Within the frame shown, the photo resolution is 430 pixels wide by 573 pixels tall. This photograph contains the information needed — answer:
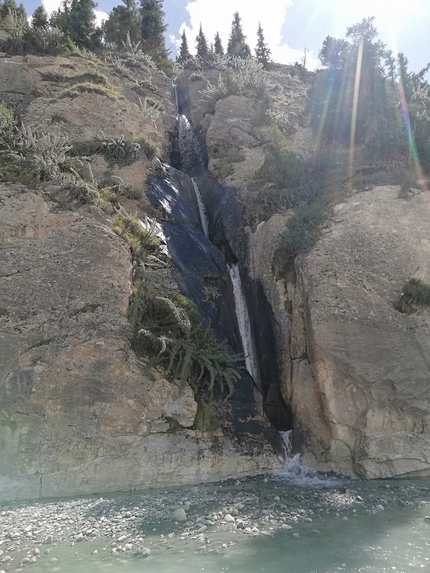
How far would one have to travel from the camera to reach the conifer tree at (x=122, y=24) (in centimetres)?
3472

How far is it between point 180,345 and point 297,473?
392 cm

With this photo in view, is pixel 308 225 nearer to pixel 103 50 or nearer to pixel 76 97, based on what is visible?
pixel 76 97

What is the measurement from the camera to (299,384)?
37.3 feet

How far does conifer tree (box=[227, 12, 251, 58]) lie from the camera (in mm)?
46562

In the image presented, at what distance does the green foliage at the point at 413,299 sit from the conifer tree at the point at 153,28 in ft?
110

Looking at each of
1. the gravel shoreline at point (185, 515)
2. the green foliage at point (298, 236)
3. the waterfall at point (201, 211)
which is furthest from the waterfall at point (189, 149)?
the gravel shoreline at point (185, 515)

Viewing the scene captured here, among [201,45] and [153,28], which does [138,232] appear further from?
[201,45]

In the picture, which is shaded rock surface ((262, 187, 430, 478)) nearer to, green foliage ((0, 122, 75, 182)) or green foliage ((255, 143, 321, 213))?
green foliage ((255, 143, 321, 213))

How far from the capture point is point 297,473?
393 inches

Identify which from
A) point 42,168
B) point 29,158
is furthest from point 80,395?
point 29,158

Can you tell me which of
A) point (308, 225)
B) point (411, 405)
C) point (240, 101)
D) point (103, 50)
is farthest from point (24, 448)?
point (103, 50)

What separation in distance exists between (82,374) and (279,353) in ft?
18.7

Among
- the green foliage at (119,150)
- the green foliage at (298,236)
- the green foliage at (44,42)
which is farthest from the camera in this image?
the green foliage at (44,42)

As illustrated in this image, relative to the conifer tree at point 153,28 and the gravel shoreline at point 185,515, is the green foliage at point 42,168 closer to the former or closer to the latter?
the gravel shoreline at point 185,515
